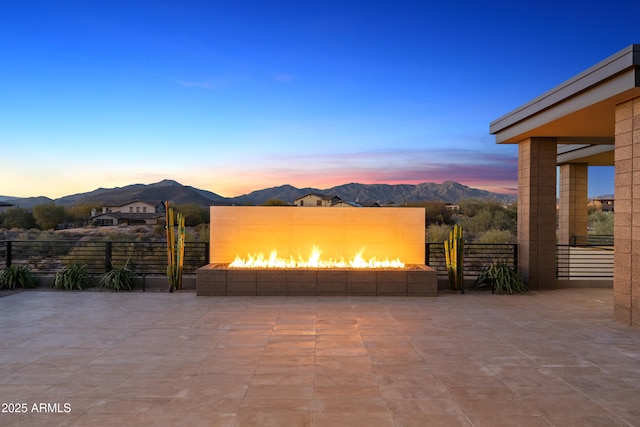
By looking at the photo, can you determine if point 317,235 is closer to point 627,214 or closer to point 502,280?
point 502,280

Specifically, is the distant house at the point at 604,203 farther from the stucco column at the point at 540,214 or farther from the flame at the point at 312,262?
the flame at the point at 312,262

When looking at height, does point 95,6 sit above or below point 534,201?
above

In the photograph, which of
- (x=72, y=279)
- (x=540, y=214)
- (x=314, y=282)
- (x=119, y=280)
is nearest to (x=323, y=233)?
(x=314, y=282)

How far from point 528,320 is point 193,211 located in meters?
22.9

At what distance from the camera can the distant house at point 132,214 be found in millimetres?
29312

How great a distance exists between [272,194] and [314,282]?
51.7ft

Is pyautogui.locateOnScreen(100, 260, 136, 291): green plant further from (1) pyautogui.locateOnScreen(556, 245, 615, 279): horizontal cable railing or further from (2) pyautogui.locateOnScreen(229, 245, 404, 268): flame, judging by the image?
(1) pyautogui.locateOnScreen(556, 245, 615, 279): horizontal cable railing

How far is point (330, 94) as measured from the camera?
48.4 feet

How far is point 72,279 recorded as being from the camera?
27.6ft

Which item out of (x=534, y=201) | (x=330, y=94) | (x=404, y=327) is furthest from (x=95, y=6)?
(x=534, y=201)

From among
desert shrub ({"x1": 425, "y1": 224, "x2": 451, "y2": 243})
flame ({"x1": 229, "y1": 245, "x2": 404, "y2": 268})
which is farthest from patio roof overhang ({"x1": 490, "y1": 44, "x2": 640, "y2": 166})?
desert shrub ({"x1": 425, "y1": 224, "x2": 451, "y2": 243})

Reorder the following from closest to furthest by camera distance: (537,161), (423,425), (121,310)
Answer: (423,425), (121,310), (537,161)

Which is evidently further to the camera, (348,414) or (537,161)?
(537,161)

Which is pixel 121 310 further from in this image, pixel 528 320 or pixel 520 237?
pixel 520 237
